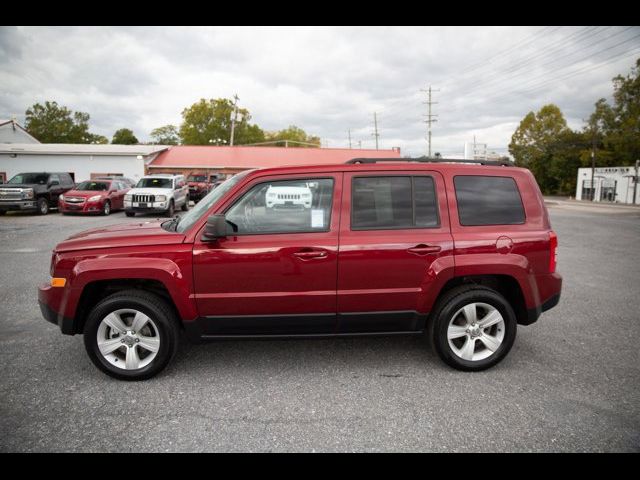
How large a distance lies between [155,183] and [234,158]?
80.5ft

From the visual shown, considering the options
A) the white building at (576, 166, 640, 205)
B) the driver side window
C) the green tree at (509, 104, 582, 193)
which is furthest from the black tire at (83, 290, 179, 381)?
the green tree at (509, 104, 582, 193)

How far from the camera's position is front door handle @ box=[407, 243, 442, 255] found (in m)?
3.40

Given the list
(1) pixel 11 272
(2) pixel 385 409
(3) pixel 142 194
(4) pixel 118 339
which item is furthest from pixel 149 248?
(3) pixel 142 194

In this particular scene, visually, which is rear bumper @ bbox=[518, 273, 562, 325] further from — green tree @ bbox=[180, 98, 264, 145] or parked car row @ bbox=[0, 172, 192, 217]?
green tree @ bbox=[180, 98, 264, 145]

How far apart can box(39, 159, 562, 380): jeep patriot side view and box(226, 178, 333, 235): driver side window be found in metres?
0.01

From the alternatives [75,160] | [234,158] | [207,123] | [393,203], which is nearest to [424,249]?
[393,203]

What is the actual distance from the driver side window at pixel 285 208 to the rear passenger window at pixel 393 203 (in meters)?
0.27

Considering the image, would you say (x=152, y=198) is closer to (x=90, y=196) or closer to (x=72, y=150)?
(x=90, y=196)

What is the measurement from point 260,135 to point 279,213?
3483 inches

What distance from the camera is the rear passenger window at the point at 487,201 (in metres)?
3.57

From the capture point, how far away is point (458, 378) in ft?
11.4

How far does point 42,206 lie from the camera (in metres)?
17.7

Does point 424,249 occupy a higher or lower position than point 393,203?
lower
